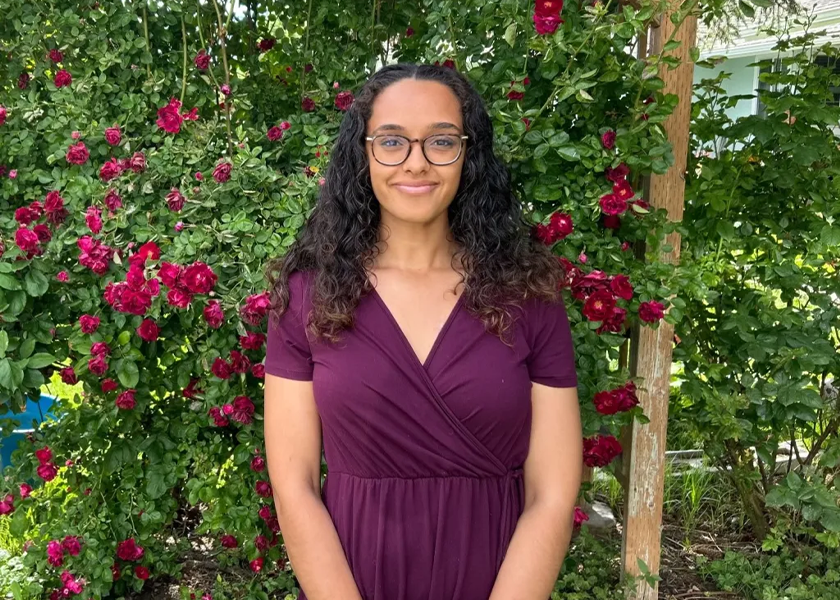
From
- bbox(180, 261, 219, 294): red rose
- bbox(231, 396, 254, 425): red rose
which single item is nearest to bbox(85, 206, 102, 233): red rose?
bbox(180, 261, 219, 294): red rose

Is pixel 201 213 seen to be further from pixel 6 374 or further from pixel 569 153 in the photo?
pixel 569 153

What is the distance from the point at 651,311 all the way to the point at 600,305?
14 cm

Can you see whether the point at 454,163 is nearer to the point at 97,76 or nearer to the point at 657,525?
the point at 97,76

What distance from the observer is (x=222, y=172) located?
74.8 inches

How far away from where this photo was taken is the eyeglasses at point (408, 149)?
55.8 inches

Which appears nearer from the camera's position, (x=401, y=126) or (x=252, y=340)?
(x=401, y=126)

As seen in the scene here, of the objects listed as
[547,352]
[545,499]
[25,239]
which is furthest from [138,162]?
[545,499]

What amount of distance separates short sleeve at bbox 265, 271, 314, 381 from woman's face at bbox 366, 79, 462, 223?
28 centimetres

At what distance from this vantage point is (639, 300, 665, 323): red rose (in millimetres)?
1819

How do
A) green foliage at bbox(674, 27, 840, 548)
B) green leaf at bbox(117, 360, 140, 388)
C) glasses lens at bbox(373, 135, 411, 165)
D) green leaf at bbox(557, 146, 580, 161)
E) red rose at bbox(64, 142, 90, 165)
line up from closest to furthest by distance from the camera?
glasses lens at bbox(373, 135, 411, 165) < green leaf at bbox(557, 146, 580, 161) < green leaf at bbox(117, 360, 140, 388) < red rose at bbox(64, 142, 90, 165) < green foliage at bbox(674, 27, 840, 548)

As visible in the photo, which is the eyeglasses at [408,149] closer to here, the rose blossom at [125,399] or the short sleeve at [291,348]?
the short sleeve at [291,348]

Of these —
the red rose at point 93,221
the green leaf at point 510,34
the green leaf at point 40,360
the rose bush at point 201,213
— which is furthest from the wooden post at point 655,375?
the green leaf at point 40,360

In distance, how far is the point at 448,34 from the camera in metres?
1.91

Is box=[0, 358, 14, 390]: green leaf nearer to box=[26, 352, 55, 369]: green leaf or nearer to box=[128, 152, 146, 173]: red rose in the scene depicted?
box=[26, 352, 55, 369]: green leaf
